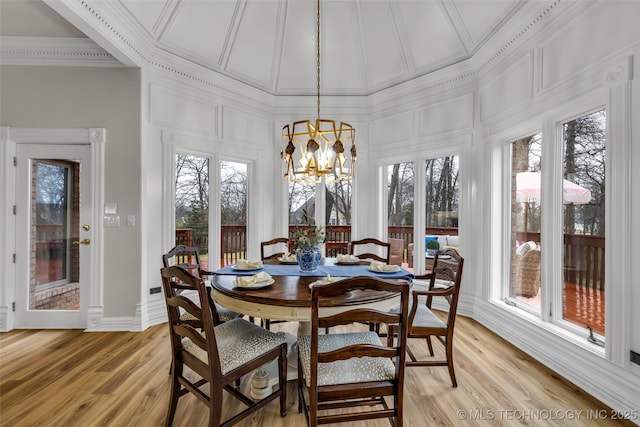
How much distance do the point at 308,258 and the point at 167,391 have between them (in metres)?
1.39

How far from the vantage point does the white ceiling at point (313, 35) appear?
3.04 metres

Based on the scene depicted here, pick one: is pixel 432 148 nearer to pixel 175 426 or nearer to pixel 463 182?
pixel 463 182

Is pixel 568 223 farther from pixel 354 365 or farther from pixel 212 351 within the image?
pixel 212 351

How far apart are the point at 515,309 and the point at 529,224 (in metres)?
0.87

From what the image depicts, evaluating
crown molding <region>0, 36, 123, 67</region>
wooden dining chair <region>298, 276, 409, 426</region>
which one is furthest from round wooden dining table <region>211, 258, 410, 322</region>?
crown molding <region>0, 36, 123, 67</region>

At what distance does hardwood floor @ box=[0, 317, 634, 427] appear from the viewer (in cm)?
182

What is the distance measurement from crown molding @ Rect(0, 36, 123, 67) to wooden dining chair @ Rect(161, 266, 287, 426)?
2.95m

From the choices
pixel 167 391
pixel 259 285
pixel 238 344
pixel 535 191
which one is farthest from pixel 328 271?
pixel 535 191

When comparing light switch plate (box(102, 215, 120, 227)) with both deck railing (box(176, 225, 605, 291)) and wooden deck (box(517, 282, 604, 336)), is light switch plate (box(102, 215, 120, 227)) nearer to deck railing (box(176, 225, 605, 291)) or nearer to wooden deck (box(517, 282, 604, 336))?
deck railing (box(176, 225, 605, 291))

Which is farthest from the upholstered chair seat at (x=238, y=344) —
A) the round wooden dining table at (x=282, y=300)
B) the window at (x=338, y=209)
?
the window at (x=338, y=209)

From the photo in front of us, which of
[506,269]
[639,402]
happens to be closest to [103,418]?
[639,402]

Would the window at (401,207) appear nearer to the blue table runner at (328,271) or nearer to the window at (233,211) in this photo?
the blue table runner at (328,271)

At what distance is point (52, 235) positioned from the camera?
328 centimetres

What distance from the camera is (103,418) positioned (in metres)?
1.83
